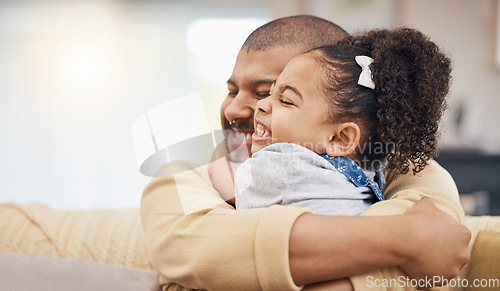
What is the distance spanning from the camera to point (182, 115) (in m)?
1.06

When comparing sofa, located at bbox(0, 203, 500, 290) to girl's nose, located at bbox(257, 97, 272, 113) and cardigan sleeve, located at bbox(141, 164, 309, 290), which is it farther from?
girl's nose, located at bbox(257, 97, 272, 113)

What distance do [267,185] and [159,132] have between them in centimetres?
26

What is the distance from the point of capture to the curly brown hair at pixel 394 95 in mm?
926

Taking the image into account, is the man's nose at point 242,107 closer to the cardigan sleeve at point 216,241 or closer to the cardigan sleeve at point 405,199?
the cardigan sleeve at point 216,241

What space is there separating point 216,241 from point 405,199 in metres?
0.34

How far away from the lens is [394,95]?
92cm

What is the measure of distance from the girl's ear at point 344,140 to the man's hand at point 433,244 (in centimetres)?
17

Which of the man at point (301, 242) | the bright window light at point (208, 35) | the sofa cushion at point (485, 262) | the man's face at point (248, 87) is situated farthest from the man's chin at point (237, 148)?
the bright window light at point (208, 35)

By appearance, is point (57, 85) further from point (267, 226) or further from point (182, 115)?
point (267, 226)

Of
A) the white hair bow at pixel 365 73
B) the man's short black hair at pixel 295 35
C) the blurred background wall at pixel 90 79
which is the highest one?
the man's short black hair at pixel 295 35

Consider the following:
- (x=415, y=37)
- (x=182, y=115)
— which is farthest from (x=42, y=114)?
(x=415, y=37)

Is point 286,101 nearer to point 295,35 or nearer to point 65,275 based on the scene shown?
point 295,35

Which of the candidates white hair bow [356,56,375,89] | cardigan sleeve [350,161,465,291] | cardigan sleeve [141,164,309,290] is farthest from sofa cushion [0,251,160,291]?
white hair bow [356,56,375,89]

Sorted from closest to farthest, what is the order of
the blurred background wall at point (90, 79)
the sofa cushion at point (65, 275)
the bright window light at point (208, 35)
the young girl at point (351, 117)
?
the young girl at point (351, 117), the sofa cushion at point (65, 275), the bright window light at point (208, 35), the blurred background wall at point (90, 79)
